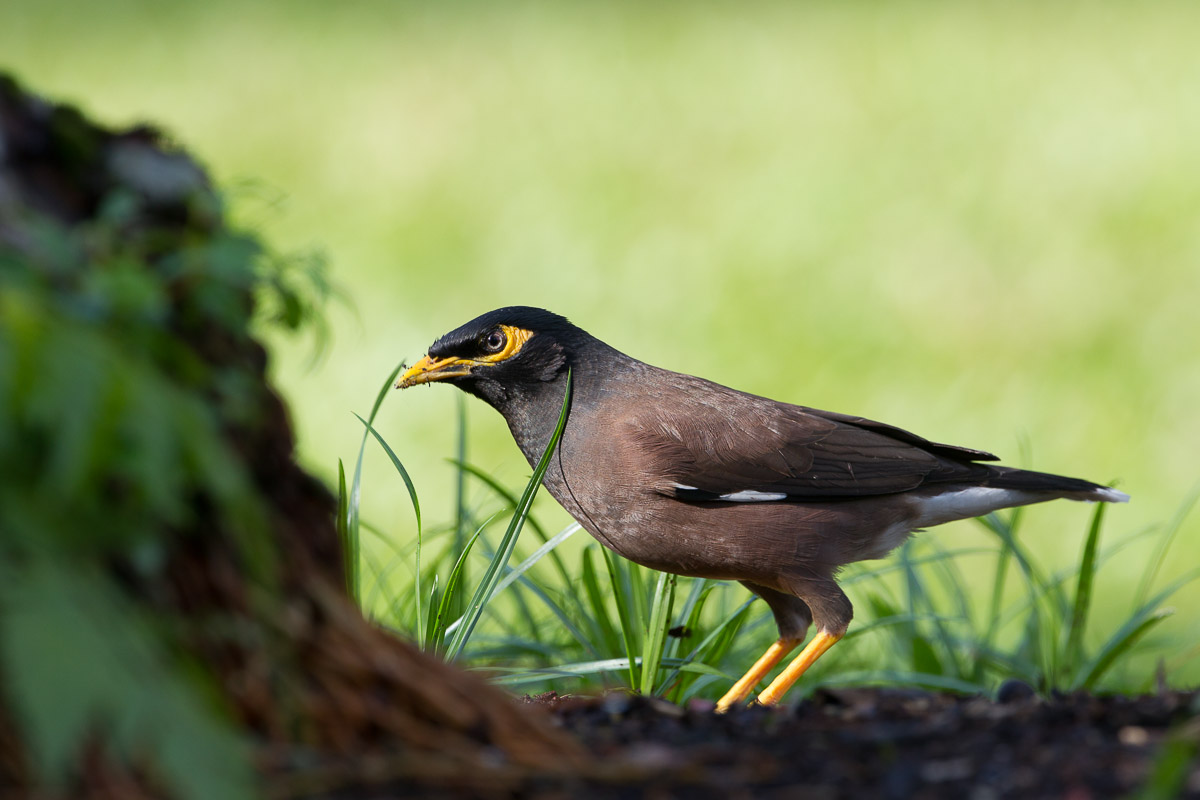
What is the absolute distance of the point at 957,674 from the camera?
5.04 metres

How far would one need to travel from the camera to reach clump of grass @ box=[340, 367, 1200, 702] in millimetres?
3967

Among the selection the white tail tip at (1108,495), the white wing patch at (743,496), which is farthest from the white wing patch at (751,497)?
the white tail tip at (1108,495)

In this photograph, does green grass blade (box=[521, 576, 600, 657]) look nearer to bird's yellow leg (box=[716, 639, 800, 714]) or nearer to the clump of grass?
the clump of grass

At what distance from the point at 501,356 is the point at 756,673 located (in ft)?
5.10

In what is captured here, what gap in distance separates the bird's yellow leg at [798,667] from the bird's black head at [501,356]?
4.67 ft

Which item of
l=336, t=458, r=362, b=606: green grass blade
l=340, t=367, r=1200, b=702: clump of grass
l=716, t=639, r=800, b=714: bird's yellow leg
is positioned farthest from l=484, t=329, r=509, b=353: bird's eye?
l=716, t=639, r=800, b=714: bird's yellow leg

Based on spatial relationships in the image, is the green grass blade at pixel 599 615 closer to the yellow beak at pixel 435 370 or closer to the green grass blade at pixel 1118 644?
the yellow beak at pixel 435 370

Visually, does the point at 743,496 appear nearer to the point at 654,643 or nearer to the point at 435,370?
the point at 654,643

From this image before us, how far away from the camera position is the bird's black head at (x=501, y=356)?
4.95m

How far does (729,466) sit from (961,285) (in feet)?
16.7

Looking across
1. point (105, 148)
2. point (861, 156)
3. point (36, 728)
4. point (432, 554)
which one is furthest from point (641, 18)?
point (36, 728)

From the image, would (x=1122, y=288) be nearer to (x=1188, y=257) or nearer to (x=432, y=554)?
(x=1188, y=257)

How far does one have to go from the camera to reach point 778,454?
191 inches

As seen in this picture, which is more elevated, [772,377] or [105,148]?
[772,377]
